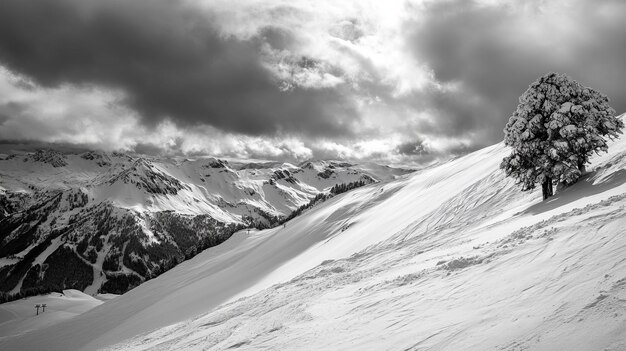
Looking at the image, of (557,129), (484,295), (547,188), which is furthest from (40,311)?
(557,129)

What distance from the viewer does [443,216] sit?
37.4 m

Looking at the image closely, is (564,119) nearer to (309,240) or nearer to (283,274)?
(283,274)

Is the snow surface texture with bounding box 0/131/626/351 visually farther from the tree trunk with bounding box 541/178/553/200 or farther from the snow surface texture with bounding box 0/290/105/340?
the snow surface texture with bounding box 0/290/105/340

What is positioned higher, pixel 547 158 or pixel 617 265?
pixel 547 158

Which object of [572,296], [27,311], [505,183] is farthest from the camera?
[27,311]

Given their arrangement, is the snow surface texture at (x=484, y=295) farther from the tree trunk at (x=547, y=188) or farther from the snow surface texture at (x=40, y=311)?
the snow surface texture at (x=40, y=311)

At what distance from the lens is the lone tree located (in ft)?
79.8

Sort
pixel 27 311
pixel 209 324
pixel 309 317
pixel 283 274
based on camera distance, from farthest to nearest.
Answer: pixel 27 311 < pixel 283 274 < pixel 209 324 < pixel 309 317

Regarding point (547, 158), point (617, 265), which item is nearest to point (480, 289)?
point (617, 265)

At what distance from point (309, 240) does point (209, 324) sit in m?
39.3

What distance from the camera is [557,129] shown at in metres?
25.2

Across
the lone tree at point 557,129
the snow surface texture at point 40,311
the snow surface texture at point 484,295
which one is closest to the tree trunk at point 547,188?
the lone tree at point 557,129

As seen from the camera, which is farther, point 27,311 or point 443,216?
point 27,311

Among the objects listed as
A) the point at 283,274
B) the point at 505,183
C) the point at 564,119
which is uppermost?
the point at 564,119
